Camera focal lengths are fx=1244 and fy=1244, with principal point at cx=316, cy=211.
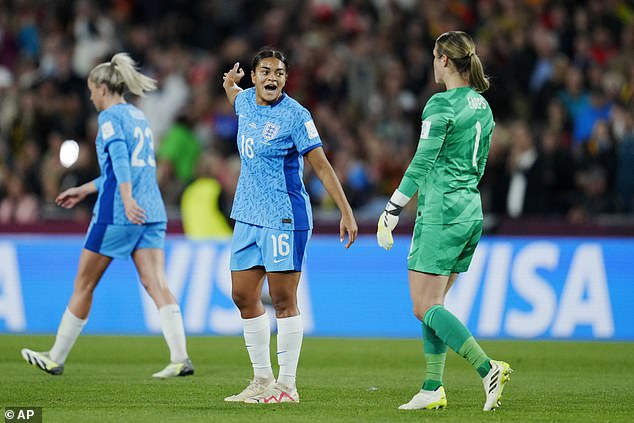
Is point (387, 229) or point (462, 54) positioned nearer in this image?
point (387, 229)

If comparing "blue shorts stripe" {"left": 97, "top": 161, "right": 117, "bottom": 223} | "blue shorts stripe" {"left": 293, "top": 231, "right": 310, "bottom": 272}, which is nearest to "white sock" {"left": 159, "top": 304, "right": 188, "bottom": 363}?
"blue shorts stripe" {"left": 97, "top": 161, "right": 117, "bottom": 223}

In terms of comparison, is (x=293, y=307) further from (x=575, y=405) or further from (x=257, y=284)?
(x=575, y=405)

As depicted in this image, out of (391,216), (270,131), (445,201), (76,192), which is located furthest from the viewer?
(76,192)

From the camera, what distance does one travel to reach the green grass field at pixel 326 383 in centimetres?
795

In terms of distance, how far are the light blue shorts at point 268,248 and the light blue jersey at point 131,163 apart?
2197mm

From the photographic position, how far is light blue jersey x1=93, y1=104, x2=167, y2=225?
10398mm

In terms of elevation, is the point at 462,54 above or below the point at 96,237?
above

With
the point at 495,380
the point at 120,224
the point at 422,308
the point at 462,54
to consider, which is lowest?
the point at 495,380

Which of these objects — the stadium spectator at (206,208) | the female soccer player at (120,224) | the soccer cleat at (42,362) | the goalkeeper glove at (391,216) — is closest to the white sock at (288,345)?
the goalkeeper glove at (391,216)

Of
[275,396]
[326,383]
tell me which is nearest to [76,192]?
[326,383]

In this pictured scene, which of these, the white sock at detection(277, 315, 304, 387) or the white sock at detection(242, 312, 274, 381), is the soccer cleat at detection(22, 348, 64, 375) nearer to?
the white sock at detection(242, 312, 274, 381)

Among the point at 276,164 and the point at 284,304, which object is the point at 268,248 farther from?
the point at 276,164

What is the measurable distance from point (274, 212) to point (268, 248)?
253 mm

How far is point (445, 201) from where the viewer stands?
8203 mm
